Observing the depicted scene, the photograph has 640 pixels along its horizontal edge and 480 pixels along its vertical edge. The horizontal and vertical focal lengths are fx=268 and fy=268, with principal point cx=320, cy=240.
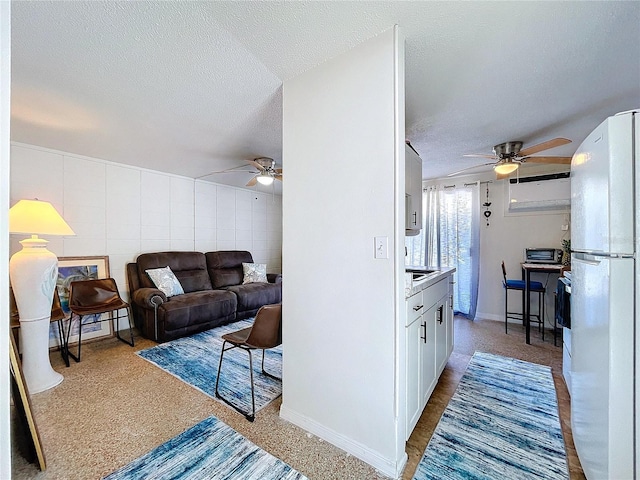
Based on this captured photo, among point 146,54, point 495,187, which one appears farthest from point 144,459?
point 495,187

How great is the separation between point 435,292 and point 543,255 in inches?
110

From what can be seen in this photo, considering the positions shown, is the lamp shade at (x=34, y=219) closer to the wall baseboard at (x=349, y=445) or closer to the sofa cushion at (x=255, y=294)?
the sofa cushion at (x=255, y=294)

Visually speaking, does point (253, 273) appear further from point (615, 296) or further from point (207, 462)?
point (615, 296)

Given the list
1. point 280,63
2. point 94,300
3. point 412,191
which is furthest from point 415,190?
point 94,300

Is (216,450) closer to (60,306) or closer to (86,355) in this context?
(86,355)

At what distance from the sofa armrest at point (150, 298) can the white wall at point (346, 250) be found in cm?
221

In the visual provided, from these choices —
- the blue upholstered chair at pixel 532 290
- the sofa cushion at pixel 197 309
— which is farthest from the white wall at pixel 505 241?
the sofa cushion at pixel 197 309

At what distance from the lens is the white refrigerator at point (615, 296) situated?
3.47ft

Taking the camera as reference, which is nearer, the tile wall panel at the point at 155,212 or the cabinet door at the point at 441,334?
the cabinet door at the point at 441,334

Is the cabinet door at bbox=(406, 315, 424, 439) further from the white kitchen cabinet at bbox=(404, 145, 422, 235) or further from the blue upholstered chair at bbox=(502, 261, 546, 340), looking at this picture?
the blue upholstered chair at bbox=(502, 261, 546, 340)

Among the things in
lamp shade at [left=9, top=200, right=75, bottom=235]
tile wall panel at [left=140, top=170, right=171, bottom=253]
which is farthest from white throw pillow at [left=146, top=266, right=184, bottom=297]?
lamp shade at [left=9, top=200, right=75, bottom=235]

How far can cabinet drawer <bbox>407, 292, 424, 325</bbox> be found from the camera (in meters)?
1.57

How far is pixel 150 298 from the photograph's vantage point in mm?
3225

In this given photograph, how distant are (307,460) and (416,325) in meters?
0.99
